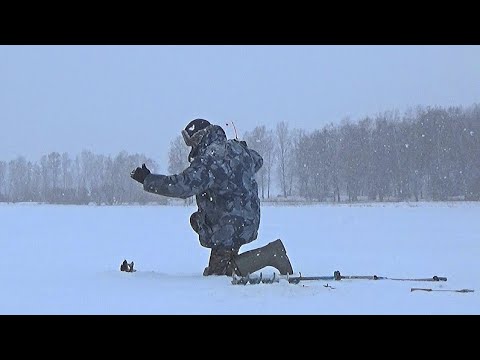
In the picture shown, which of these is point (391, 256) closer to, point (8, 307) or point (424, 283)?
point (424, 283)

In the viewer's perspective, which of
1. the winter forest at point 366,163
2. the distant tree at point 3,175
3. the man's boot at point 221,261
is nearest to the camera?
the man's boot at point 221,261

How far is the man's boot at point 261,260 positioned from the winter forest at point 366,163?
53.6 metres

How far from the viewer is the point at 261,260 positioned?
218 inches

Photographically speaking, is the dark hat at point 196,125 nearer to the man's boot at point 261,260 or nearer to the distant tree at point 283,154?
the man's boot at point 261,260

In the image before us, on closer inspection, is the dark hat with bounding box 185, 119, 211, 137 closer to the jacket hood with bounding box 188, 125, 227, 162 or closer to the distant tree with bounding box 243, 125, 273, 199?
the jacket hood with bounding box 188, 125, 227, 162

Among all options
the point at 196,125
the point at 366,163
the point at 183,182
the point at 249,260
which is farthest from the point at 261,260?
the point at 366,163

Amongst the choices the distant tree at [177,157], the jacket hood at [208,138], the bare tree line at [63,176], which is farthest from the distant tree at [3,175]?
the jacket hood at [208,138]

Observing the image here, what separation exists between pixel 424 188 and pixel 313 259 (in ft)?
217

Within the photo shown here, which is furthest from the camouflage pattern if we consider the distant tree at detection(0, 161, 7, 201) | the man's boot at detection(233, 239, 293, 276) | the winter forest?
the distant tree at detection(0, 161, 7, 201)

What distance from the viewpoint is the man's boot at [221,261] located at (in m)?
5.77

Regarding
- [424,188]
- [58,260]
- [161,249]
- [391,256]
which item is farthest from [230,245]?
[424,188]

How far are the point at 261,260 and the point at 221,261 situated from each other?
447 mm

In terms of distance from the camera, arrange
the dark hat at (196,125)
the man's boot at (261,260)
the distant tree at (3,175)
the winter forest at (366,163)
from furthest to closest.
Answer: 1. the distant tree at (3,175)
2. the winter forest at (366,163)
3. the dark hat at (196,125)
4. the man's boot at (261,260)

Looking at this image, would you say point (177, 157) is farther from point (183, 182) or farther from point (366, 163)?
point (183, 182)
